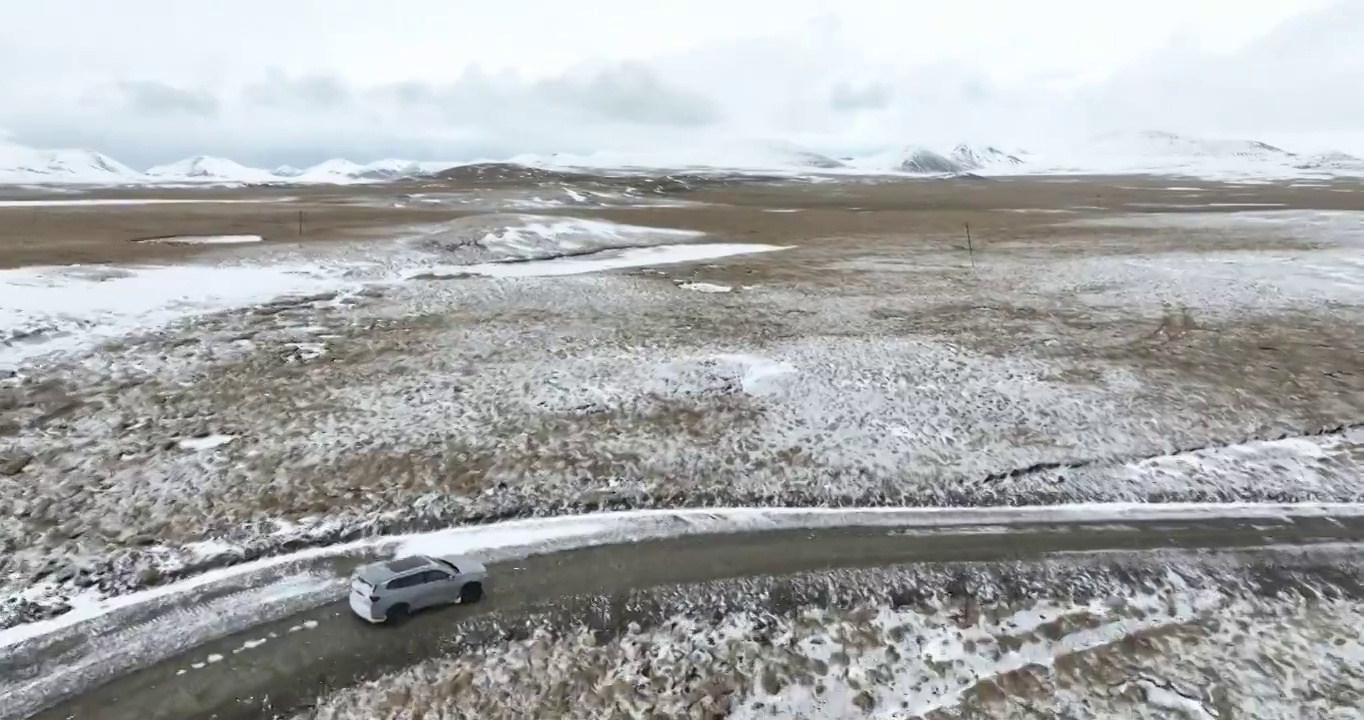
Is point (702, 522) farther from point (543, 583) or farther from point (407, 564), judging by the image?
point (407, 564)

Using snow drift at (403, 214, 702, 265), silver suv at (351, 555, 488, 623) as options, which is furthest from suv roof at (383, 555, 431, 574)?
snow drift at (403, 214, 702, 265)

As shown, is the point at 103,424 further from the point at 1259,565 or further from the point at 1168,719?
the point at 1259,565

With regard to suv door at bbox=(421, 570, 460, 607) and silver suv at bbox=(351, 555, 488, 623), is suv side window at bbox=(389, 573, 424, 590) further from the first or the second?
suv door at bbox=(421, 570, 460, 607)

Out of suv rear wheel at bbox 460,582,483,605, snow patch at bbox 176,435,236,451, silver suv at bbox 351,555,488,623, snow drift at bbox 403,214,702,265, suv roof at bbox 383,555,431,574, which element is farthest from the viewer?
snow drift at bbox 403,214,702,265

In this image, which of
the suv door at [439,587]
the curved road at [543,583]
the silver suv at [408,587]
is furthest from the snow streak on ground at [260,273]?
the suv door at [439,587]

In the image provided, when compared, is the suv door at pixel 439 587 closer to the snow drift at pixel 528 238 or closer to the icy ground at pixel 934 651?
the icy ground at pixel 934 651

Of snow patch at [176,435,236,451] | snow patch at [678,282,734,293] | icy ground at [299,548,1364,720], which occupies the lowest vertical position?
icy ground at [299,548,1364,720]
